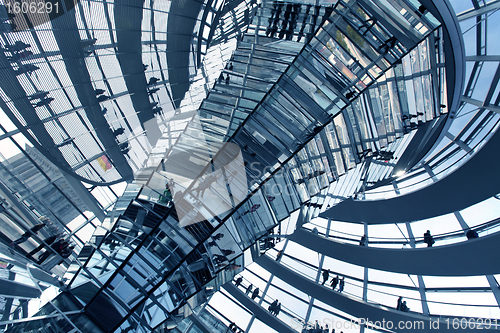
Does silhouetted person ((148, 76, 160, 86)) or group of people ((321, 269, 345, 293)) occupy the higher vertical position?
silhouetted person ((148, 76, 160, 86))

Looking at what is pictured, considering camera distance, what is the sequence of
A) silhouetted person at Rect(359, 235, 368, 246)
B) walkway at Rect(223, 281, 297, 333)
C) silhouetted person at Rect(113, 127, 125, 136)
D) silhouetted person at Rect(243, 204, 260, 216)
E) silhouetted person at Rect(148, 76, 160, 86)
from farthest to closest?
1. silhouetted person at Rect(359, 235, 368, 246)
2. walkway at Rect(223, 281, 297, 333)
3. silhouetted person at Rect(113, 127, 125, 136)
4. silhouetted person at Rect(148, 76, 160, 86)
5. silhouetted person at Rect(243, 204, 260, 216)

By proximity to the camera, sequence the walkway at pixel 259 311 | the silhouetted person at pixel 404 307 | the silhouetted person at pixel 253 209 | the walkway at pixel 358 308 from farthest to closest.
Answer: the walkway at pixel 259 311, the silhouetted person at pixel 404 307, the walkway at pixel 358 308, the silhouetted person at pixel 253 209

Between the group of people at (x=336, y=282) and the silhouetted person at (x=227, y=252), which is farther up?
the group of people at (x=336, y=282)

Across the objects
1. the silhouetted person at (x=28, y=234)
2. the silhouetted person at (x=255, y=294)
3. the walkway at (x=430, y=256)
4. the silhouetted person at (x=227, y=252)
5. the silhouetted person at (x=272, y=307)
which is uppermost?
the walkway at (x=430, y=256)

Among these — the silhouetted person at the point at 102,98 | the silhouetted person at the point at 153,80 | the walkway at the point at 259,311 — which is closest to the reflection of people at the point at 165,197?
the silhouetted person at the point at 102,98

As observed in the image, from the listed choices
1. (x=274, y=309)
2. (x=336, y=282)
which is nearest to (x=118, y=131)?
(x=274, y=309)

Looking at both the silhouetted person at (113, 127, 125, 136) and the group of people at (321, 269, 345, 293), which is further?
the group of people at (321, 269, 345, 293)

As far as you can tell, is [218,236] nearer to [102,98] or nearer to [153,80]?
[102,98]

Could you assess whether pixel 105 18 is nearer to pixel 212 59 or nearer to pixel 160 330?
pixel 212 59

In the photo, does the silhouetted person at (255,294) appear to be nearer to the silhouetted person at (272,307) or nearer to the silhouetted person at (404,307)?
the silhouetted person at (272,307)

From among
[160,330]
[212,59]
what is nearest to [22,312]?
[160,330]

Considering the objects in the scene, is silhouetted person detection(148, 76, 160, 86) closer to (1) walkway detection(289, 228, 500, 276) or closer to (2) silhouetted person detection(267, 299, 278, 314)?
(1) walkway detection(289, 228, 500, 276)

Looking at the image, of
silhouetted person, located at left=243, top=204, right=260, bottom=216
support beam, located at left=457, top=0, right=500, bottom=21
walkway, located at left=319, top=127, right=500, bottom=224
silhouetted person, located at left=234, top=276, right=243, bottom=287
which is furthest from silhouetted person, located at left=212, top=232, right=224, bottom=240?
support beam, located at left=457, top=0, right=500, bottom=21

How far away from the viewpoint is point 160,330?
41.1 ft
